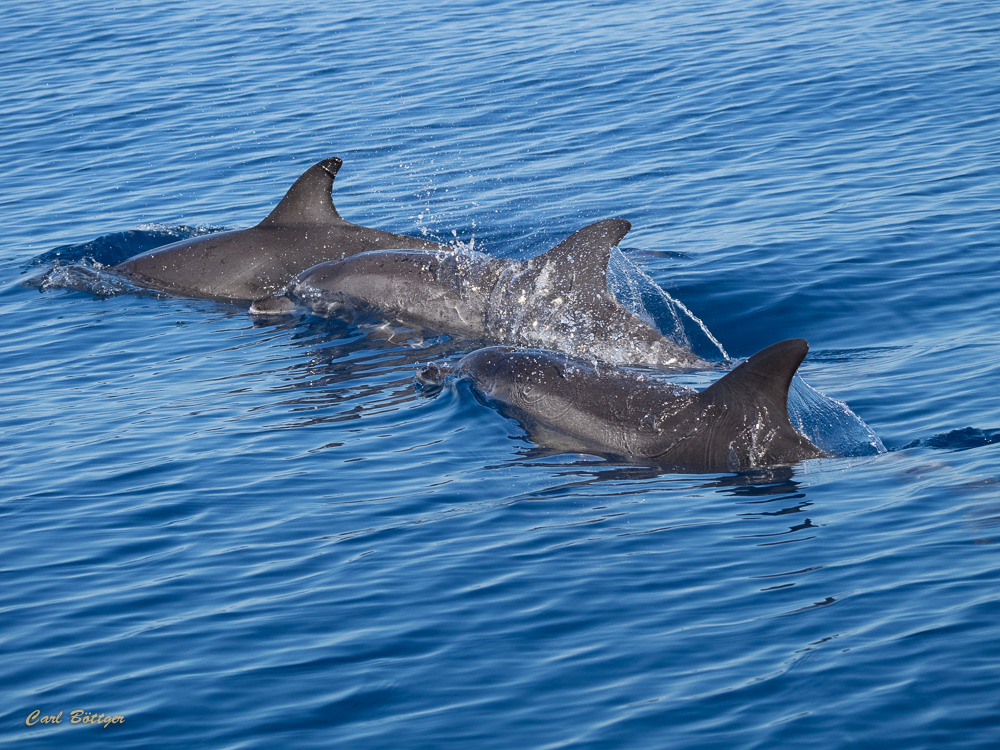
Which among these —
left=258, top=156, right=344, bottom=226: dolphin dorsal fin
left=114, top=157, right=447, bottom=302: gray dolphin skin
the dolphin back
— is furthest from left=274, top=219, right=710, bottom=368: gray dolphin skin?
the dolphin back

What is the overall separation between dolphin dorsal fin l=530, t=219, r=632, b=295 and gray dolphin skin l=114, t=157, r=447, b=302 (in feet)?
8.42

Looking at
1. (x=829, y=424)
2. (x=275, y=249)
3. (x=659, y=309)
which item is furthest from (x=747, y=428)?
(x=275, y=249)

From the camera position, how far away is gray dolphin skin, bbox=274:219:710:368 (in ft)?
46.1

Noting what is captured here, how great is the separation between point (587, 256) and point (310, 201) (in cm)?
471

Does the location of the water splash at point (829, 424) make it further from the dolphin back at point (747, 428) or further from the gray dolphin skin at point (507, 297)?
the gray dolphin skin at point (507, 297)

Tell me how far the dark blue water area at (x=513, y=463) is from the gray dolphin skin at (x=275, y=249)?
70 centimetres

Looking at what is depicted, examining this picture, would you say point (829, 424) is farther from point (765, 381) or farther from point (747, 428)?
point (765, 381)

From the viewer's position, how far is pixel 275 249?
17188 mm

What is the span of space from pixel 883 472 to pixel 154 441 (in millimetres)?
6840

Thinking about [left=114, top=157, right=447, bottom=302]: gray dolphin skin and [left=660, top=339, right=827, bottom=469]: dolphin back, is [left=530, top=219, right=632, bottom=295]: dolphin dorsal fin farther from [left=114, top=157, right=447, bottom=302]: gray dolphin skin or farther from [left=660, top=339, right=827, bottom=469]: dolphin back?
[left=660, top=339, right=827, bottom=469]: dolphin back

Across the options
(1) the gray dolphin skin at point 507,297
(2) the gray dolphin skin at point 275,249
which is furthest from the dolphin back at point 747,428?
(2) the gray dolphin skin at point 275,249

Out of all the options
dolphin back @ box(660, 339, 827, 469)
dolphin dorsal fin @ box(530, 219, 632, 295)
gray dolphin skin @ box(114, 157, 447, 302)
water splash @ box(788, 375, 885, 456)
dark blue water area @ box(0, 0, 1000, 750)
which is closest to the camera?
dark blue water area @ box(0, 0, 1000, 750)

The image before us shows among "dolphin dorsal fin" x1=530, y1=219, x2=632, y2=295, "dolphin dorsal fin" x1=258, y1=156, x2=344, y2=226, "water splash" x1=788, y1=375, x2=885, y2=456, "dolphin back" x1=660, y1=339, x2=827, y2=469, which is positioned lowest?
"water splash" x1=788, y1=375, x2=885, y2=456

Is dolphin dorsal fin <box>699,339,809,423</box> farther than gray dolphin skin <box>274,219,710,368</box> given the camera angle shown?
No
